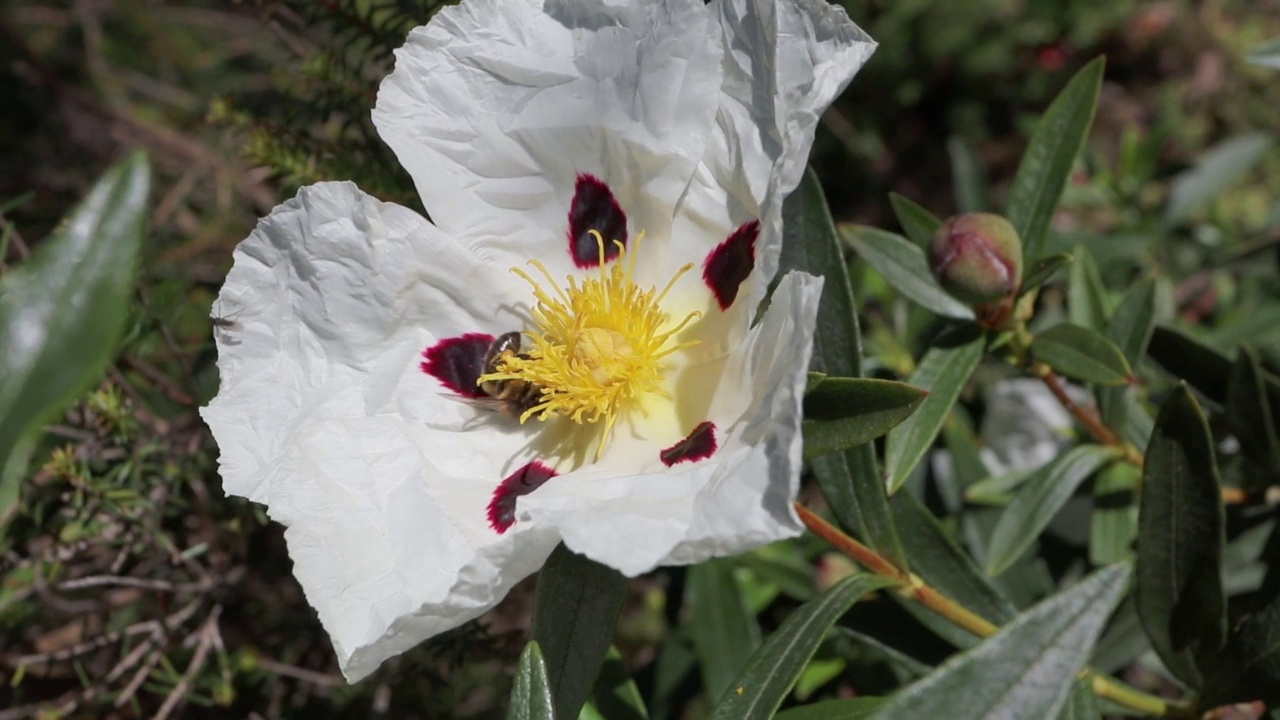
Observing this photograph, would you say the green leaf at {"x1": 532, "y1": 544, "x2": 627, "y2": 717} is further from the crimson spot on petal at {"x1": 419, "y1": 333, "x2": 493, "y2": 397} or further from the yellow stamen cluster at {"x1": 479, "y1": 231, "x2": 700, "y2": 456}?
the crimson spot on petal at {"x1": 419, "y1": 333, "x2": 493, "y2": 397}

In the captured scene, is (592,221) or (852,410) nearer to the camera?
(852,410)

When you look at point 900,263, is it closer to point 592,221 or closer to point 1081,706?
point 592,221

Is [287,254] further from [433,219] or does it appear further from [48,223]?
[48,223]

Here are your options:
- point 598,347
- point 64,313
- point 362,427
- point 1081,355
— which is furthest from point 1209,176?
point 64,313

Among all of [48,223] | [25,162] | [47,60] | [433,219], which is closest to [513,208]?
[433,219]

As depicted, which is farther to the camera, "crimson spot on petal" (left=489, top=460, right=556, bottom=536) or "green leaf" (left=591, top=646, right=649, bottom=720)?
"green leaf" (left=591, top=646, right=649, bottom=720)

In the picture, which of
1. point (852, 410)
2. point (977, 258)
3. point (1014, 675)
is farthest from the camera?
point (977, 258)

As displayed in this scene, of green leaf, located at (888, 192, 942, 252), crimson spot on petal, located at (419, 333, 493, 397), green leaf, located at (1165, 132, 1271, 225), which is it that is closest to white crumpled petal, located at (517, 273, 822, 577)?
crimson spot on petal, located at (419, 333, 493, 397)
